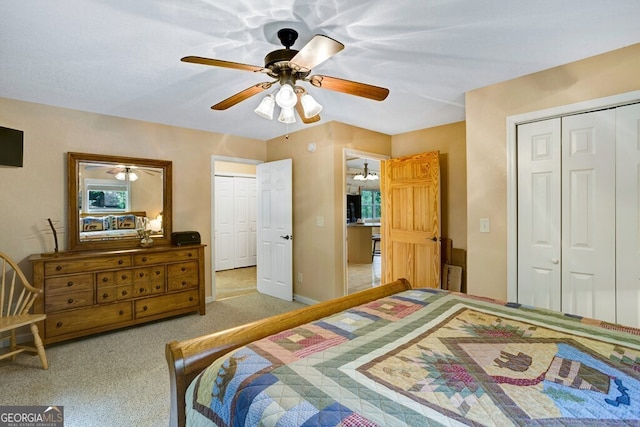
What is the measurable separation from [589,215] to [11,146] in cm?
481

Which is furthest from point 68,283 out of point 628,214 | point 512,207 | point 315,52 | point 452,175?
point 628,214

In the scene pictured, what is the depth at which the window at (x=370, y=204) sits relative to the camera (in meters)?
9.70

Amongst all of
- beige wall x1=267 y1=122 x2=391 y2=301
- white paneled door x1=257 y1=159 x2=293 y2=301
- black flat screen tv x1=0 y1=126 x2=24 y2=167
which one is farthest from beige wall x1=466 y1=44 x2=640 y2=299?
black flat screen tv x1=0 y1=126 x2=24 y2=167

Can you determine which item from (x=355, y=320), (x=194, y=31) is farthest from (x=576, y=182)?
(x=194, y=31)

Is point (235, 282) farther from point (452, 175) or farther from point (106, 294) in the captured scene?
point (452, 175)

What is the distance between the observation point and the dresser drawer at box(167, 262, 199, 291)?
3.41 metres

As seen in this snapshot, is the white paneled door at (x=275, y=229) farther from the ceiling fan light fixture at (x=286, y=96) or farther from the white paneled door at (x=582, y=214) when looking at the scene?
the white paneled door at (x=582, y=214)

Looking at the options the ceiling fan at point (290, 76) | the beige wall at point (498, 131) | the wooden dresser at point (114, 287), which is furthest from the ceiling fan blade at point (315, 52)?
the wooden dresser at point (114, 287)

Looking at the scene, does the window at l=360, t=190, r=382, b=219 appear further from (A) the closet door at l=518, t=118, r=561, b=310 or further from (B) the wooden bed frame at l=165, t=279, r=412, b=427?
(B) the wooden bed frame at l=165, t=279, r=412, b=427

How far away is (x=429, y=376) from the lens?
0.98m

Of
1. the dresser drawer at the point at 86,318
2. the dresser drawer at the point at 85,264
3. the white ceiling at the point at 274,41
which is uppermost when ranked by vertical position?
the white ceiling at the point at 274,41

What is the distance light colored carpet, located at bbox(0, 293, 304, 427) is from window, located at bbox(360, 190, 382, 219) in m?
6.96

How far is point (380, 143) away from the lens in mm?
4289

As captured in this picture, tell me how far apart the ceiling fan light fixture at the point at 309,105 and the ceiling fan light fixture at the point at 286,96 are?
12 cm
